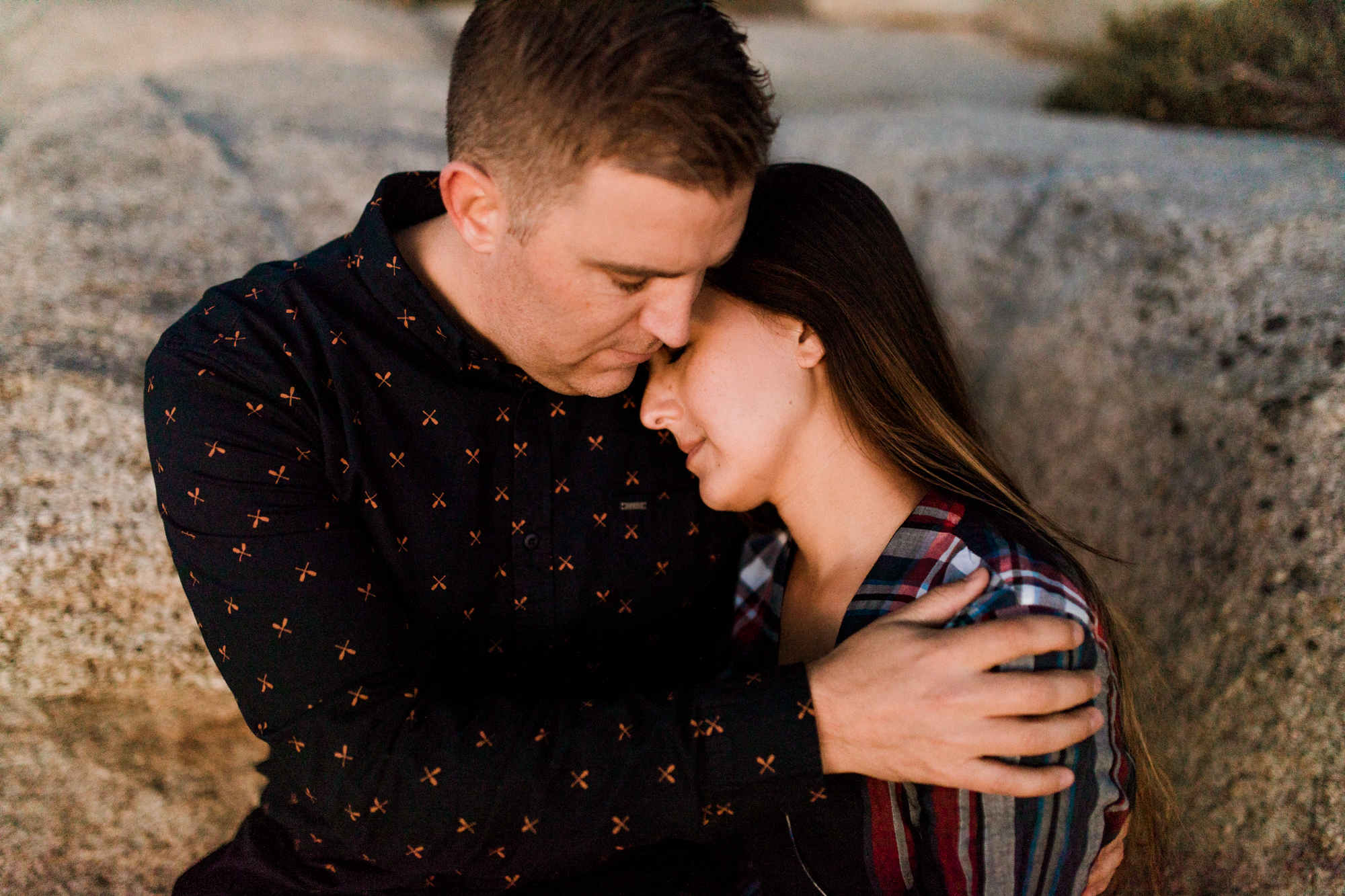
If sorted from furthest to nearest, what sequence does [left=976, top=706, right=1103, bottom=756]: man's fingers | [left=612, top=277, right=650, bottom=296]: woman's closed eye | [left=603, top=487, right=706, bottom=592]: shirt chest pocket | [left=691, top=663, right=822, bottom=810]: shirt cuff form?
[left=603, top=487, right=706, bottom=592]: shirt chest pocket
[left=612, top=277, right=650, bottom=296]: woman's closed eye
[left=691, top=663, right=822, bottom=810]: shirt cuff
[left=976, top=706, right=1103, bottom=756]: man's fingers

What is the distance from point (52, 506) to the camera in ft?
7.51

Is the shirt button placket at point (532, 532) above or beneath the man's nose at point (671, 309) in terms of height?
beneath

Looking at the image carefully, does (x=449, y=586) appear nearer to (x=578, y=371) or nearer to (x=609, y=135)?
(x=578, y=371)

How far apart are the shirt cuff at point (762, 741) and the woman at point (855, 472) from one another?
0.28 ft

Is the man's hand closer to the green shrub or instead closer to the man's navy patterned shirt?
the man's navy patterned shirt

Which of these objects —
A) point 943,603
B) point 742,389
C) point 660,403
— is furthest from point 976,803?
point 660,403

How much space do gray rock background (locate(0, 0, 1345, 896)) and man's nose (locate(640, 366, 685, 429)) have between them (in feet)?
4.39

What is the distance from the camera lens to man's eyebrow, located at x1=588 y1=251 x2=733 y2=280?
1640mm

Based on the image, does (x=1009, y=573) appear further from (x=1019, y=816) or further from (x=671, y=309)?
(x=671, y=309)

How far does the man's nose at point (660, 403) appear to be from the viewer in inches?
78.6

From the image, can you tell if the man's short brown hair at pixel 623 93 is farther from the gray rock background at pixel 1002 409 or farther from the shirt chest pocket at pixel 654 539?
the gray rock background at pixel 1002 409

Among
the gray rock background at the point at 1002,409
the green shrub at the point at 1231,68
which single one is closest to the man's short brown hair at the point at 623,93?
the gray rock background at the point at 1002,409

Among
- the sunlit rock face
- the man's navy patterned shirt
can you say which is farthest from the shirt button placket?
the sunlit rock face

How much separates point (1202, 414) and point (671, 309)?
1.72 metres
